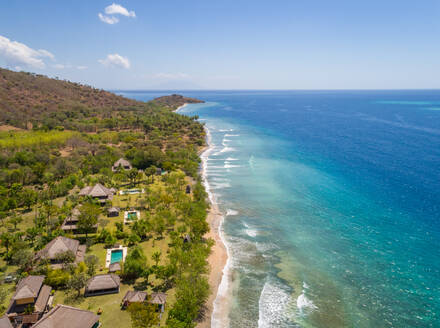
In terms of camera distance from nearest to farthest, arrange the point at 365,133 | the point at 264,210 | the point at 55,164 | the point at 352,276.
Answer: the point at 352,276 < the point at 264,210 < the point at 55,164 < the point at 365,133

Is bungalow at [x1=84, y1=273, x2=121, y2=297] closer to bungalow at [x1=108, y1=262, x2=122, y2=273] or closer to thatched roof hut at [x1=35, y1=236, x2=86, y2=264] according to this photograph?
bungalow at [x1=108, y1=262, x2=122, y2=273]

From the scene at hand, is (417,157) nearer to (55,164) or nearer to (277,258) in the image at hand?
(277,258)

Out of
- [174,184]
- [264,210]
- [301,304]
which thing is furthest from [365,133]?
[301,304]

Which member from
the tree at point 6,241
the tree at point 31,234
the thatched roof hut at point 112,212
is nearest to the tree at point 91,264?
the tree at point 31,234

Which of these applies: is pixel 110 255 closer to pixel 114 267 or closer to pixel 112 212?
pixel 114 267

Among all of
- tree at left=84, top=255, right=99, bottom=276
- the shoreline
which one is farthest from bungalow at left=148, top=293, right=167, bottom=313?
tree at left=84, top=255, right=99, bottom=276
